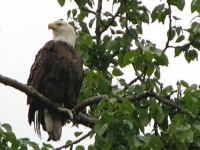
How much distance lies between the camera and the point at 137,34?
234 inches

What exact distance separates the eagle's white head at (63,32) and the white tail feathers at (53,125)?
861 millimetres

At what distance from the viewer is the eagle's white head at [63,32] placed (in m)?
6.64

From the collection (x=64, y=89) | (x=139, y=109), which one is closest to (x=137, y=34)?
(x=64, y=89)

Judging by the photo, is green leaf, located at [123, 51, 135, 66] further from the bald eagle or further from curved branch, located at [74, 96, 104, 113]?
the bald eagle

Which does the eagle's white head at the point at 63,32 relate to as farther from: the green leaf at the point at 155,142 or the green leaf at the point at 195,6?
the green leaf at the point at 155,142

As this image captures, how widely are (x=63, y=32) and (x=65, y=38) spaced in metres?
0.20

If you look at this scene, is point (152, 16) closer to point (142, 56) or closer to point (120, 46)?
point (120, 46)

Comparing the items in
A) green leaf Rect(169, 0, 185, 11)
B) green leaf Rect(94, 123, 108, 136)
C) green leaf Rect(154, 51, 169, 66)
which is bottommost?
green leaf Rect(94, 123, 108, 136)

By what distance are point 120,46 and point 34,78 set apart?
1.04 metres

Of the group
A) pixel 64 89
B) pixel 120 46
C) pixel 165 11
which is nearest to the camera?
pixel 165 11

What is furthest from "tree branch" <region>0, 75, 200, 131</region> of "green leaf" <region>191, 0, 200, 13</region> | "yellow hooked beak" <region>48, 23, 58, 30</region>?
"yellow hooked beak" <region>48, 23, 58, 30</region>

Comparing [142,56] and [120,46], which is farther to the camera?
[120,46]

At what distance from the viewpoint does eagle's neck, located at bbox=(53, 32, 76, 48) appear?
6.56 metres

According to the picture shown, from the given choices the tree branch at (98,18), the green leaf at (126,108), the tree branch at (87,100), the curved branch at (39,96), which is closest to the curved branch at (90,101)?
the tree branch at (87,100)
